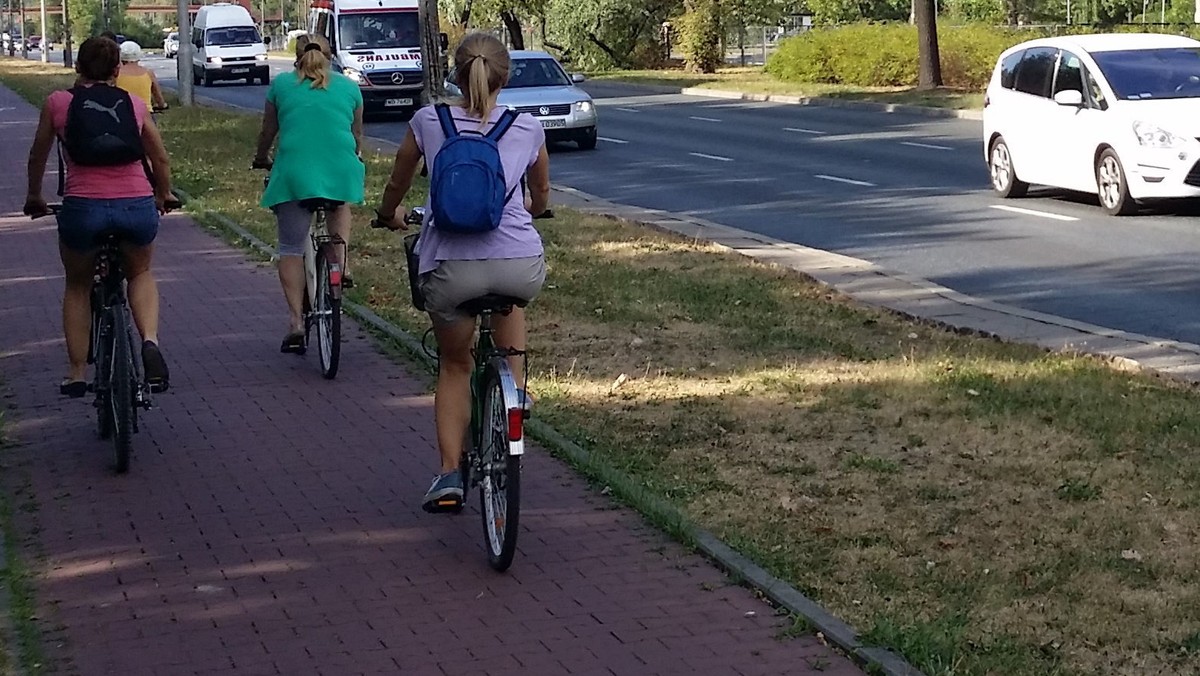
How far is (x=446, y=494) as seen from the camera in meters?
6.30

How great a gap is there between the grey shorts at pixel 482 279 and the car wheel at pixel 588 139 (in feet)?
67.3

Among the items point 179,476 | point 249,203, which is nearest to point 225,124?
point 249,203

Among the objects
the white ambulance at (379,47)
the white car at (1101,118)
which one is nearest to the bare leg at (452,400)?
the white car at (1101,118)

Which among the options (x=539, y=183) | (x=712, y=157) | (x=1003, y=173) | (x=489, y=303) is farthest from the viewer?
(x=712, y=157)

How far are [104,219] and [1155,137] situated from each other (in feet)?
37.8

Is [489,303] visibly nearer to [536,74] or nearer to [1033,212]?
[1033,212]

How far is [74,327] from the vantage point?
26.6 ft

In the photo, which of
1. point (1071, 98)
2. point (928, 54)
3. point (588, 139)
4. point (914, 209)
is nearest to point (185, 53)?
point (588, 139)

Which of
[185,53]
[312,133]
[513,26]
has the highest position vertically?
[513,26]

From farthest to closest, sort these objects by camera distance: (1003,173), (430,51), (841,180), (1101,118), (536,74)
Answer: (536,74) → (430,51) → (841,180) → (1003,173) → (1101,118)

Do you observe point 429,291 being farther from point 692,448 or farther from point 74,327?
point 74,327

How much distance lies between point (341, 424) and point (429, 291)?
2681 mm

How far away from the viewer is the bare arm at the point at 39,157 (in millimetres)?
7520

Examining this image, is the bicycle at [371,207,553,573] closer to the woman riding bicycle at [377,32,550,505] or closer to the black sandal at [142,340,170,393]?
the woman riding bicycle at [377,32,550,505]
